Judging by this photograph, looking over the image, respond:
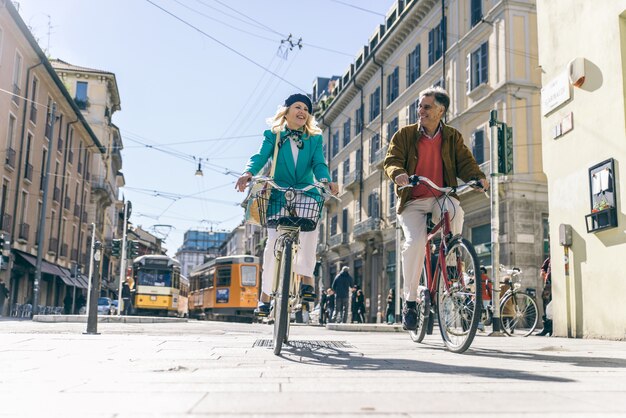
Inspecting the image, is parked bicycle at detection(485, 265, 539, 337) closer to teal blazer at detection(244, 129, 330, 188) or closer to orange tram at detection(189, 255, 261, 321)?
teal blazer at detection(244, 129, 330, 188)

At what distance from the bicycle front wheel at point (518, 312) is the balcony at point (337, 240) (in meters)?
28.8

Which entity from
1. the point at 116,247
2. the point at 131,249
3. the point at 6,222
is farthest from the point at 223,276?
the point at 116,247

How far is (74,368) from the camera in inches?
142

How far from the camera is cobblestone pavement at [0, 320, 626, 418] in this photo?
2.28 meters

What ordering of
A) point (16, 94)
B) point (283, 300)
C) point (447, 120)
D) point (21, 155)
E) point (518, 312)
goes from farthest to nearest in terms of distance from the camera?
point (21, 155) → point (16, 94) → point (447, 120) → point (518, 312) → point (283, 300)

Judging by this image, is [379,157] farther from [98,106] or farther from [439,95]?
[439,95]

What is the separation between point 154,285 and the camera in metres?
30.6

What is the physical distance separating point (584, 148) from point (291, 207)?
6.14 metres

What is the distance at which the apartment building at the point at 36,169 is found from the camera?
2783cm

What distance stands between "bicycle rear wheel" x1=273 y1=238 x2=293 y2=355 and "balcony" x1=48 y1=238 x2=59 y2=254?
3389cm

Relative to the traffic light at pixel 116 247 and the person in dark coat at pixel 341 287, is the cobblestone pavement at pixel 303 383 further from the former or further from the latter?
the person in dark coat at pixel 341 287

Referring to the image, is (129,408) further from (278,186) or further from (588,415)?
(278,186)

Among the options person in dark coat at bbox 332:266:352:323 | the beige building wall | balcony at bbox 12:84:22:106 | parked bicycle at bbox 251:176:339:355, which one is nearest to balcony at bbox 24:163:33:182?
balcony at bbox 12:84:22:106

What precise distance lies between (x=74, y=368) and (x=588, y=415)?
103 inches
